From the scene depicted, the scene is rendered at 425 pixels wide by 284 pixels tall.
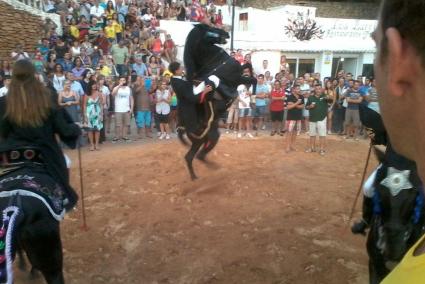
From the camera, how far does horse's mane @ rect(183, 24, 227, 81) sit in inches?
261

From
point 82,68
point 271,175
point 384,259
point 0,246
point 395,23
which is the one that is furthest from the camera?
point 82,68

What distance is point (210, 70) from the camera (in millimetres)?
6816

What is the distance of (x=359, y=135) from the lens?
42.8 feet

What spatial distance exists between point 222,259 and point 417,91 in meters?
4.49

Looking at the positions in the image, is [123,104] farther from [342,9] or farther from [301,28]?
[342,9]

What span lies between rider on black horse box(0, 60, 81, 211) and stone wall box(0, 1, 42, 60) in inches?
457

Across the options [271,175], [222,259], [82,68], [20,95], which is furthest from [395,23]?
[82,68]

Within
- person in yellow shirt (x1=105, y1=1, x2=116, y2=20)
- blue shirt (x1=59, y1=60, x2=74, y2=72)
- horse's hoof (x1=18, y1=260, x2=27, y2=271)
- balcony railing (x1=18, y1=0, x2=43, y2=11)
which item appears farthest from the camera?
balcony railing (x1=18, y1=0, x2=43, y2=11)

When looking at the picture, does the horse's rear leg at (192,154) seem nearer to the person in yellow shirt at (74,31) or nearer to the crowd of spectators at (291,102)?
the crowd of spectators at (291,102)

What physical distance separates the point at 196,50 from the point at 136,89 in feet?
18.1

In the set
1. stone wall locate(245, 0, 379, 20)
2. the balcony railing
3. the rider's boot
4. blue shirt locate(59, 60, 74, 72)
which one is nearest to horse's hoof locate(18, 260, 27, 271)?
the rider's boot

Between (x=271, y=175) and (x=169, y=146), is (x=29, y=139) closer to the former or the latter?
(x=271, y=175)

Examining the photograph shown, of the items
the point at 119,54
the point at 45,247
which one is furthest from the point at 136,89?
the point at 45,247

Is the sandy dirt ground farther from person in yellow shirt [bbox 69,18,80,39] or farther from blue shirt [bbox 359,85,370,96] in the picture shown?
person in yellow shirt [bbox 69,18,80,39]
